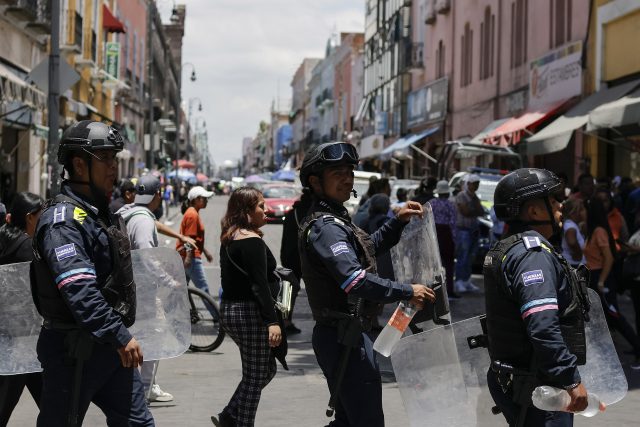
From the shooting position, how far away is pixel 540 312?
4219 mm

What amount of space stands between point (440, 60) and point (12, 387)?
37.0 metres

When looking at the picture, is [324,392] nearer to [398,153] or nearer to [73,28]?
[73,28]

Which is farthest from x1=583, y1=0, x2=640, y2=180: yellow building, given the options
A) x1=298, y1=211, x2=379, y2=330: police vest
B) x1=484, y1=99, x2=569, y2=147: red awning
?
x1=298, y1=211, x2=379, y2=330: police vest

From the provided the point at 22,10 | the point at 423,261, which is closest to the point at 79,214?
the point at 423,261

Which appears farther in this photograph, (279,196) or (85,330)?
(279,196)

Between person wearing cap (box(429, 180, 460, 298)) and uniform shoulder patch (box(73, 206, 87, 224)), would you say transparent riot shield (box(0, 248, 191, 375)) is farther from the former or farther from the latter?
person wearing cap (box(429, 180, 460, 298))

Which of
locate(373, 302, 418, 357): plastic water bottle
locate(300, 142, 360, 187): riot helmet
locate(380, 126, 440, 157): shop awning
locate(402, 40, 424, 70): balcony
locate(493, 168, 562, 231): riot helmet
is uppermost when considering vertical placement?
locate(402, 40, 424, 70): balcony

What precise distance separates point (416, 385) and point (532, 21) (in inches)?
973

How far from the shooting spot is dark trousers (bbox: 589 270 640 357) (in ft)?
32.9

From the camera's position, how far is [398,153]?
4322 cm

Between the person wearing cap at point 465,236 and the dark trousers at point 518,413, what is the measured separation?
1141 centimetres

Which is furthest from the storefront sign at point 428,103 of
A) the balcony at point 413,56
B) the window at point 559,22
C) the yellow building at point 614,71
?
the yellow building at point 614,71

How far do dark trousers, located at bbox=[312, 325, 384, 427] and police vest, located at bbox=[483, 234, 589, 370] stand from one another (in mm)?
730

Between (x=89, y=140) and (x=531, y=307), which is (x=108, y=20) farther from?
(x=531, y=307)
